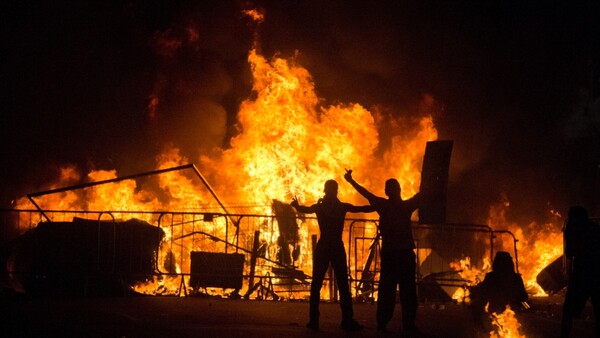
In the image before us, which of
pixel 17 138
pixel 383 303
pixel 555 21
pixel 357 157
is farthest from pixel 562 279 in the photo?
pixel 17 138

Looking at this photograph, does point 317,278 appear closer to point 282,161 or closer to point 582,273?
point 582,273

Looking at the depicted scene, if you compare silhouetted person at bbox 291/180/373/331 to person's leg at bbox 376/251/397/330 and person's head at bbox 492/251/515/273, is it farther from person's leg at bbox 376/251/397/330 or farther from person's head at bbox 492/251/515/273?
person's head at bbox 492/251/515/273

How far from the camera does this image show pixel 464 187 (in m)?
26.2

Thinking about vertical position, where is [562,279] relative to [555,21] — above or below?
below

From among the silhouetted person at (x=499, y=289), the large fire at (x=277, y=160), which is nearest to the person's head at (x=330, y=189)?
the silhouetted person at (x=499, y=289)

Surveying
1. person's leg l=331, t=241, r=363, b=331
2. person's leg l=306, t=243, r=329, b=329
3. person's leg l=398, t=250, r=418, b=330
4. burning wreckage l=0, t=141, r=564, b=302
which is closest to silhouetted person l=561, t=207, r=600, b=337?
person's leg l=398, t=250, r=418, b=330

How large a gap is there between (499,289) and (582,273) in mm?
2650

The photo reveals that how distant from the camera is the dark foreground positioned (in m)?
9.60

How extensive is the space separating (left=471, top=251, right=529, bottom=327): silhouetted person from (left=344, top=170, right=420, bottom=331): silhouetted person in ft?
4.49

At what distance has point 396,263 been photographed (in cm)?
1059

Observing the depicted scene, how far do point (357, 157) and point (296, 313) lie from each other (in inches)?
398

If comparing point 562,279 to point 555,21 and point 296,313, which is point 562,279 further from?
point 555,21

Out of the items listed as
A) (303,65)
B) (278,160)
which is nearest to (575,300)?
(278,160)

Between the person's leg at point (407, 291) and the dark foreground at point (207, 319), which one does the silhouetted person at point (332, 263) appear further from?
the person's leg at point (407, 291)
